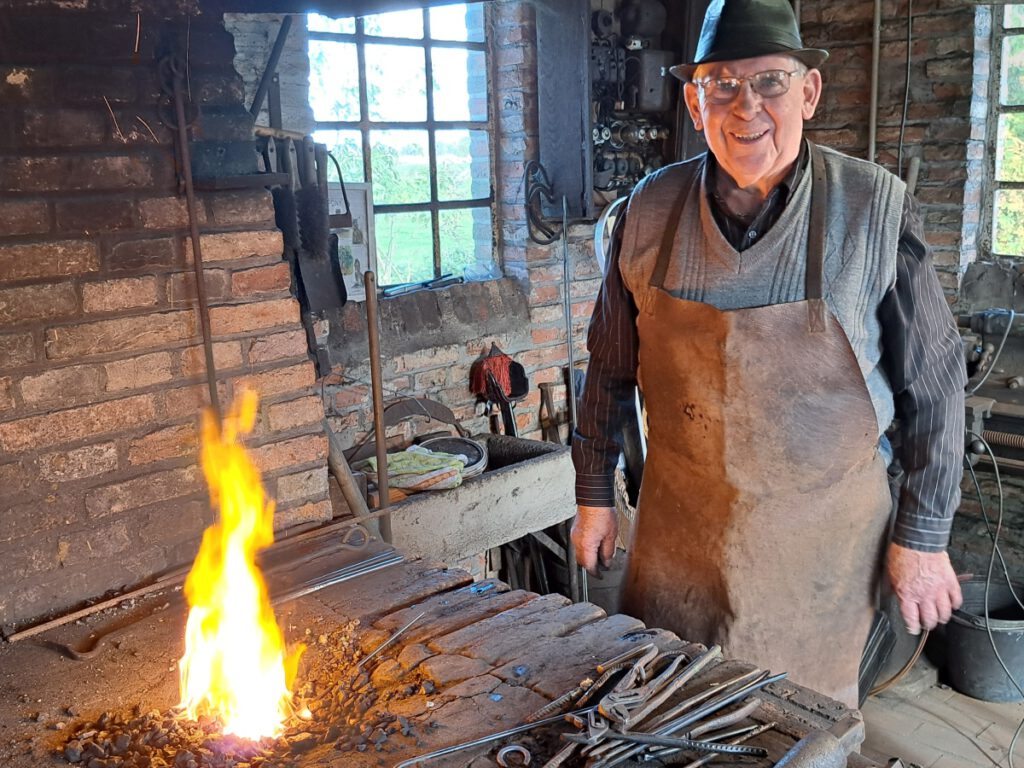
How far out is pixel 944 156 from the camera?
438 centimetres

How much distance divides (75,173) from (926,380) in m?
1.85

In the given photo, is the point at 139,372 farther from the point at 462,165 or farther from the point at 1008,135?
the point at 1008,135

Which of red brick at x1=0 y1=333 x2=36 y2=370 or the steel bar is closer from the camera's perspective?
the steel bar

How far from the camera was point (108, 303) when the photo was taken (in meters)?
2.25

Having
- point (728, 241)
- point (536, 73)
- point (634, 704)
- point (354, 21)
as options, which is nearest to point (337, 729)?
point (634, 704)

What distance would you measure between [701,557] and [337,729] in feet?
2.70

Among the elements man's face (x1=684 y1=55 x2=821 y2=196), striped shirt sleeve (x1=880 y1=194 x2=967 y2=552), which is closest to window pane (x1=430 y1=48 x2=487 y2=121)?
man's face (x1=684 y1=55 x2=821 y2=196)

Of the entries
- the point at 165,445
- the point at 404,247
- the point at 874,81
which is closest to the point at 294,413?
the point at 165,445

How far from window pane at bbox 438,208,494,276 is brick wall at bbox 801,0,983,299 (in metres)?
1.71

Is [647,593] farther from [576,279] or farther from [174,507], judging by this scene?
[576,279]

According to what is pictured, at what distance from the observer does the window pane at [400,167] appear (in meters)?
3.97

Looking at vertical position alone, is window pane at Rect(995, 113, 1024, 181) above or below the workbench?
above

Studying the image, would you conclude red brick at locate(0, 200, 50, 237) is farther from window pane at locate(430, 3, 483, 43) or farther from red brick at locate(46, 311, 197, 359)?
window pane at locate(430, 3, 483, 43)

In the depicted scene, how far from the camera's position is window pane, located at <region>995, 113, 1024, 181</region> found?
4.36m
